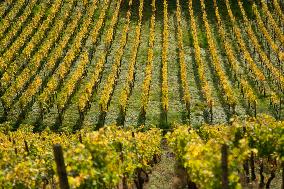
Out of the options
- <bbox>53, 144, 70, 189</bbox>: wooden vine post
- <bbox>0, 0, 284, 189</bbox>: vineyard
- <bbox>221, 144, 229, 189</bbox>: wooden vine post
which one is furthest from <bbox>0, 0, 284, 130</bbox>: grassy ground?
<bbox>53, 144, 70, 189</bbox>: wooden vine post

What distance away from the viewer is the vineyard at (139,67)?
4353 centimetres

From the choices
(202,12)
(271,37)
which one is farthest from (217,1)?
(271,37)

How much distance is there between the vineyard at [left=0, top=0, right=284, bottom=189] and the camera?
143ft

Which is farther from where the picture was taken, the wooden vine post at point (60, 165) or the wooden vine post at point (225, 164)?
the wooden vine post at point (225, 164)

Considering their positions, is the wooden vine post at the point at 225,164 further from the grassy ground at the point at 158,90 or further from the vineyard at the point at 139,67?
the grassy ground at the point at 158,90

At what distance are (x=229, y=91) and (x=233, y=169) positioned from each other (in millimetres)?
30413

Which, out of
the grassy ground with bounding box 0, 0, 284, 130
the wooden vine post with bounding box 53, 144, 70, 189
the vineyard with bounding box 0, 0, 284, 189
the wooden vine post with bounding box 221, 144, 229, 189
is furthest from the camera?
the grassy ground with bounding box 0, 0, 284, 130

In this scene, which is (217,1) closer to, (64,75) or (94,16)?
(94,16)

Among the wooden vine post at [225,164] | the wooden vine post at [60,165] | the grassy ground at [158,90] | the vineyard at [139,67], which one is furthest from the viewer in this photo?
the grassy ground at [158,90]

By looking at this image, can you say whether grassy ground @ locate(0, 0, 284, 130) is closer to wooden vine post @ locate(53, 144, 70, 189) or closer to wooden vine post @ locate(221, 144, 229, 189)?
wooden vine post @ locate(221, 144, 229, 189)

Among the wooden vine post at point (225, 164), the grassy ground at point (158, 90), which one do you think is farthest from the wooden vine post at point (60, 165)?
the grassy ground at point (158, 90)

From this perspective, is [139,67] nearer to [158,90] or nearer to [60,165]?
[158,90]

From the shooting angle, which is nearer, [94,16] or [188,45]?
[188,45]

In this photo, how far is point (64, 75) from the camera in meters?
50.9
